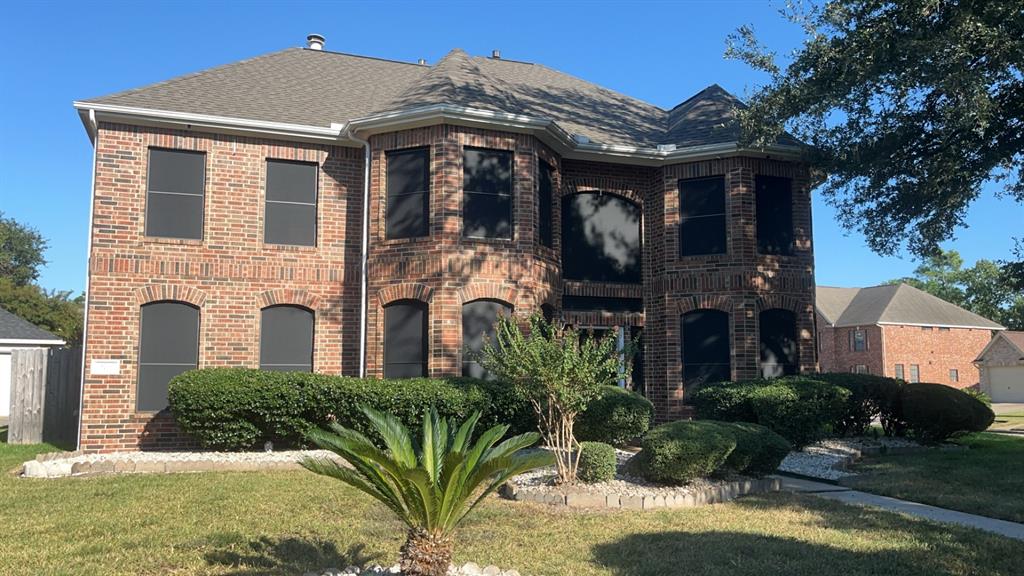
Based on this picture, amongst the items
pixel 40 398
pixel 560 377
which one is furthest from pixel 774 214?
pixel 40 398

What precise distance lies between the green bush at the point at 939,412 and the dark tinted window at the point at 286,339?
11071 mm

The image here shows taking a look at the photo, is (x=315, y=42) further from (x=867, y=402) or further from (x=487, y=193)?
(x=867, y=402)

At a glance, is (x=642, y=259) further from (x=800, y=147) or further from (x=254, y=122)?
(x=254, y=122)

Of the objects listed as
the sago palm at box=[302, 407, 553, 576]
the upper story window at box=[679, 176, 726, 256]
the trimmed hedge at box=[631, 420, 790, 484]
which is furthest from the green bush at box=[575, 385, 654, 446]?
the sago palm at box=[302, 407, 553, 576]

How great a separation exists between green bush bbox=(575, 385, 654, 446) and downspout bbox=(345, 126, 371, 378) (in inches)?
168

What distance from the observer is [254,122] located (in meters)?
13.9

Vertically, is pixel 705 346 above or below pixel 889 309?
below

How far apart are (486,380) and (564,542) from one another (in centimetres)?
638

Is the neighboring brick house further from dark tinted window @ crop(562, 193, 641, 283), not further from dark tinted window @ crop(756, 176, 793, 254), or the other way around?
dark tinted window @ crop(562, 193, 641, 283)

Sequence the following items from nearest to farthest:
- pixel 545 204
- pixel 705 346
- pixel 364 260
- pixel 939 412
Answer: pixel 939 412, pixel 364 260, pixel 545 204, pixel 705 346

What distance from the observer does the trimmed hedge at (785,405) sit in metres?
12.3

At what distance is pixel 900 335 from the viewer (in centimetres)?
4572

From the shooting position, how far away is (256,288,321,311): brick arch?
13.9 m

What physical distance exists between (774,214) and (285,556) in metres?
12.8
